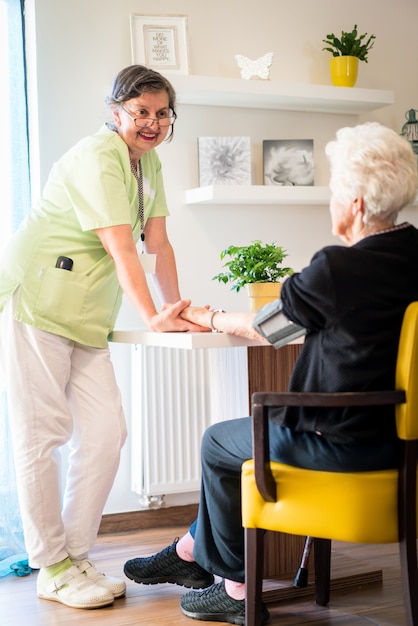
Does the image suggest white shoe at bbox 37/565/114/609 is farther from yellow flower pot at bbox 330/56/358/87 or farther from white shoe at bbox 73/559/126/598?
yellow flower pot at bbox 330/56/358/87

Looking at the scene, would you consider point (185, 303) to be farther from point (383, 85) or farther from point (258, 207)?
point (383, 85)

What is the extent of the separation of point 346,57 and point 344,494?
2205mm

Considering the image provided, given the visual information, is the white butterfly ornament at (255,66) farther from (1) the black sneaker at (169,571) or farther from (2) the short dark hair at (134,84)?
(1) the black sneaker at (169,571)

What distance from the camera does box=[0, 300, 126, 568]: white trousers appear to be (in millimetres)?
2361

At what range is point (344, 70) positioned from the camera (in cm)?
341

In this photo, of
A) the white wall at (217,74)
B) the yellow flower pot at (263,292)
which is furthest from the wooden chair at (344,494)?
the white wall at (217,74)

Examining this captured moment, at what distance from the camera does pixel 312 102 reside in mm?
3375

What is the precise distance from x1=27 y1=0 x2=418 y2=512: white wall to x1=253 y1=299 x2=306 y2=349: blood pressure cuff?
139 centimetres

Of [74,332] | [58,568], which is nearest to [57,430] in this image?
[74,332]

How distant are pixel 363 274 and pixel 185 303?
582 millimetres

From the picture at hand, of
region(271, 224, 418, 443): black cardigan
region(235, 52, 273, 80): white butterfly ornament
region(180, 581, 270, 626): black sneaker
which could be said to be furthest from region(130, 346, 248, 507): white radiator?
region(271, 224, 418, 443): black cardigan

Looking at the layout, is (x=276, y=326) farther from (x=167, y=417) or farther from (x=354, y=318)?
(x=167, y=417)

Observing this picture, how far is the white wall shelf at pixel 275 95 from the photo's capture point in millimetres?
3108

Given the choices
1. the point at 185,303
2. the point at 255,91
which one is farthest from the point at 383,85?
the point at 185,303
